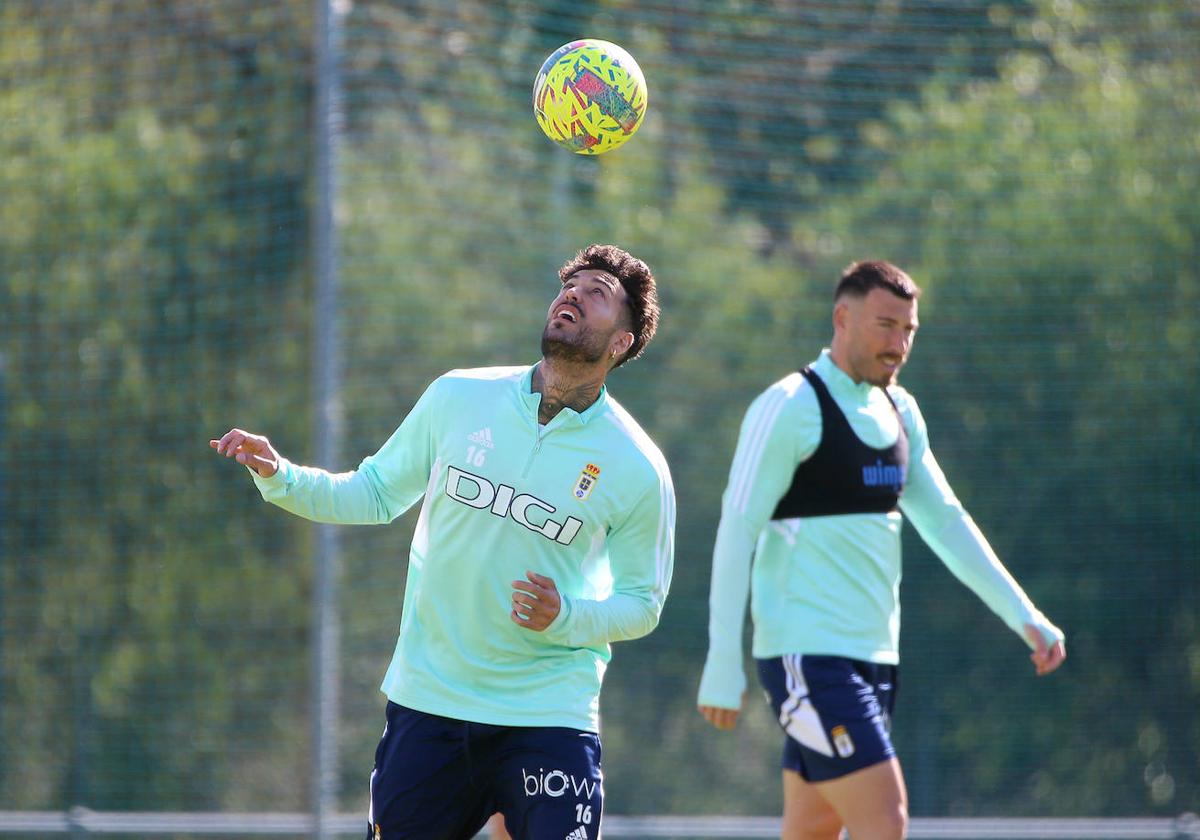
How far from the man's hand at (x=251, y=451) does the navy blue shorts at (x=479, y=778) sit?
706 millimetres

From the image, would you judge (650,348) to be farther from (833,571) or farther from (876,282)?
(833,571)

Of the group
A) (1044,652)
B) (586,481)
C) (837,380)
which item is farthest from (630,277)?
(1044,652)

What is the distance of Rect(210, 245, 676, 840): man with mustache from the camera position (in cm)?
376

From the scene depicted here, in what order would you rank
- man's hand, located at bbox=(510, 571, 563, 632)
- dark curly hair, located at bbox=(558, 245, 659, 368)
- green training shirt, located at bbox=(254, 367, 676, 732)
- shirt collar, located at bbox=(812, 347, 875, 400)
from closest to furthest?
1. man's hand, located at bbox=(510, 571, 563, 632)
2. green training shirt, located at bbox=(254, 367, 676, 732)
3. dark curly hair, located at bbox=(558, 245, 659, 368)
4. shirt collar, located at bbox=(812, 347, 875, 400)

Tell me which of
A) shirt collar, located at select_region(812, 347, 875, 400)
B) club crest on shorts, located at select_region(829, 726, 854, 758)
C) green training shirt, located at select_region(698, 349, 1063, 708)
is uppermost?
shirt collar, located at select_region(812, 347, 875, 400)

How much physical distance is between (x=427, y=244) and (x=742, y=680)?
4905 mm

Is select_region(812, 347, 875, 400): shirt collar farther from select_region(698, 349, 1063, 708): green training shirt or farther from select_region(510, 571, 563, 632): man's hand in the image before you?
select_region(510, 571, 563, 632): man's hand

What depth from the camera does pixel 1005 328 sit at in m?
9.06

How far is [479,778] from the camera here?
3789mm

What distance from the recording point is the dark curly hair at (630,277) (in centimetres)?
405

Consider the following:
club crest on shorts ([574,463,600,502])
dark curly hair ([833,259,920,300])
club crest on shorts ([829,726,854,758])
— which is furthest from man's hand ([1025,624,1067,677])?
club crest on shorts ([574,463,600,502])

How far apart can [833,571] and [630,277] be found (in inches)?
52.6

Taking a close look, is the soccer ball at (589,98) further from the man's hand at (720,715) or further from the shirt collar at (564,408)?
the man's hand at (720,715)

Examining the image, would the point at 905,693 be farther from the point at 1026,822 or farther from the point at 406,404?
the point at 406,404
